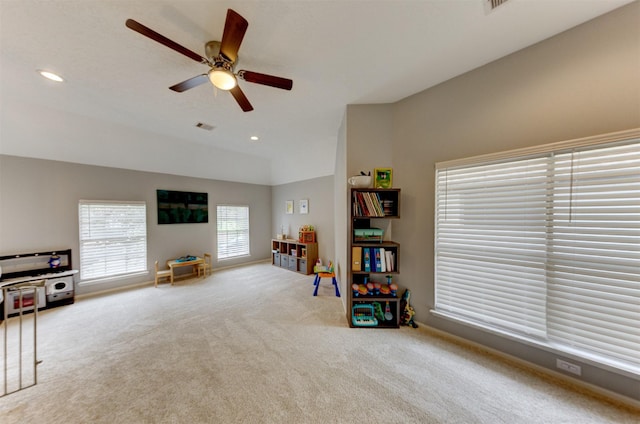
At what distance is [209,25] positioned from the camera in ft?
4.99

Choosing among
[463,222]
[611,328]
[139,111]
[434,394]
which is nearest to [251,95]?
[139,111]

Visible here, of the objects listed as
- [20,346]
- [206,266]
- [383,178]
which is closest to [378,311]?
[383,178]

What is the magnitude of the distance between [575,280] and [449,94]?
2.01 m

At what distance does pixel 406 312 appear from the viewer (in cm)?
245

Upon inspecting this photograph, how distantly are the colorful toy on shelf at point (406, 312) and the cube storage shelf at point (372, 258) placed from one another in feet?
Answer: 0.30

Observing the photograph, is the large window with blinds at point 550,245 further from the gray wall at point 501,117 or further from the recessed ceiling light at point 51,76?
the recessed ceiling light at point 51,76

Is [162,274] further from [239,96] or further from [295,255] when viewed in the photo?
[239,96]

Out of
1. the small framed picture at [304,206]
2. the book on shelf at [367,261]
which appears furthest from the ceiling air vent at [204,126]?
the book on shelf at [367,261]

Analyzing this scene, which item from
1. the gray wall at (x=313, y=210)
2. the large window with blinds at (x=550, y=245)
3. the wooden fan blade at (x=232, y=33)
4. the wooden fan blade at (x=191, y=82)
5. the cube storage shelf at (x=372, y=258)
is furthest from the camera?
the gray wall at (x=313, y=210)

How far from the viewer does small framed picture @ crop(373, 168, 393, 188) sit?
252 cm

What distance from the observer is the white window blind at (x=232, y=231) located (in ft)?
16.6

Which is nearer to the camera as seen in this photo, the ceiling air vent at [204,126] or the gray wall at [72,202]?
the gray wall at [72,202]

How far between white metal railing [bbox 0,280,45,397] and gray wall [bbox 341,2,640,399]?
128 inches

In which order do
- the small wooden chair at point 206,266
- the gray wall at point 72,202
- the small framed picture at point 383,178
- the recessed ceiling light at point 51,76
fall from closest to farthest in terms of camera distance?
the recessed ceiling light at point 51,76, the small framed picture at point 383,178, the gray wall at point 72,202, the small wooden chair at point 206,266
